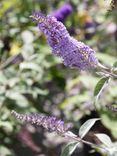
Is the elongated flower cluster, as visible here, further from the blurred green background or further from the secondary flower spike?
the blurred green background

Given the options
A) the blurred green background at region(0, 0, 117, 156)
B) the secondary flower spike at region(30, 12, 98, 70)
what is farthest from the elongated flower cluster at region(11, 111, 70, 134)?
the blurred green background at region(0, 0, 117, 156)

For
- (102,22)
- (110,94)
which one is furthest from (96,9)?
(110,94)

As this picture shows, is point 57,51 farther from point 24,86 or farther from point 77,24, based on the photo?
point 77,24

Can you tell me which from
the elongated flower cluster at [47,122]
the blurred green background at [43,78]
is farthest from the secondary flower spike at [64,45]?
the blurred green background at [43,78]

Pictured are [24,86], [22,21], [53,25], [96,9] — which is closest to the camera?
[53,25]

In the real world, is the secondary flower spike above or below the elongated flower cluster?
above

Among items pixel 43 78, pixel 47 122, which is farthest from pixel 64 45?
pixel 43 78
